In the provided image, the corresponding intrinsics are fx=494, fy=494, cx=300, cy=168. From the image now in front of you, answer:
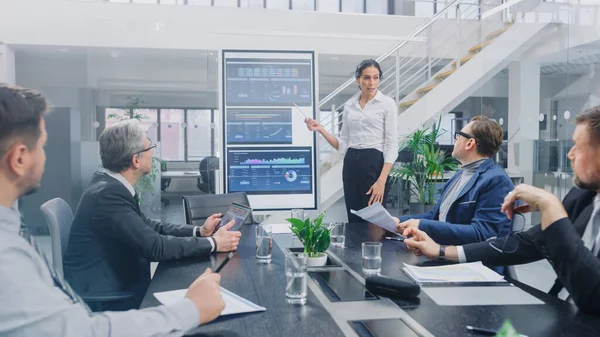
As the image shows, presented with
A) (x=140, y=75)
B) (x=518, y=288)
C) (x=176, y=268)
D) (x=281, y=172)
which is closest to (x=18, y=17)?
(x=140, y=75)

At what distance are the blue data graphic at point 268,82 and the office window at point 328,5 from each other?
21.1 ft

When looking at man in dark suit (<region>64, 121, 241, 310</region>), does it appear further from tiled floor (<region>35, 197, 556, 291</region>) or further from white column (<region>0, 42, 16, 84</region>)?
white column (<region>0, 42, 16, 84</region>)

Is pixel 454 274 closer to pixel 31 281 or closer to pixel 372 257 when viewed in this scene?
pixel 372 257

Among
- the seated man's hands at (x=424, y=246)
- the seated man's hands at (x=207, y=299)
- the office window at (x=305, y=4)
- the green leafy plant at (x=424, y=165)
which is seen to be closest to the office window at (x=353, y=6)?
the office window at (x=305, y=4)

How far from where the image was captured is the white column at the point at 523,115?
608 cm

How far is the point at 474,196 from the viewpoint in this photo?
2219 mm

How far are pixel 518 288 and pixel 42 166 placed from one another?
1349 millimetres

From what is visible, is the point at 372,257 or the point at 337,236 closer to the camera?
the point at 372,257

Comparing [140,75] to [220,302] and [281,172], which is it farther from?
[220,302]

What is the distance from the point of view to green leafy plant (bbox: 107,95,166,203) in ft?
17.0

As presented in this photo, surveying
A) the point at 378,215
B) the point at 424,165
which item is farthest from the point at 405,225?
the point at 424,165

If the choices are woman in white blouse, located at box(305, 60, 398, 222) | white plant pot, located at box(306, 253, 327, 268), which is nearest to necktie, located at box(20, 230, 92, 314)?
white plant pot, located at box(306, 253, 327, 268)

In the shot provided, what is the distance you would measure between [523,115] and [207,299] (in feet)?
19.9

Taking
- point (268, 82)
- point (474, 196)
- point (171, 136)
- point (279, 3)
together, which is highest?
point (279, 3)
